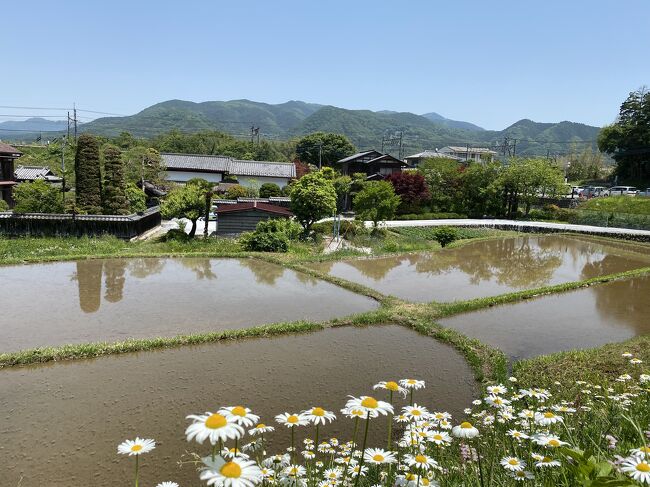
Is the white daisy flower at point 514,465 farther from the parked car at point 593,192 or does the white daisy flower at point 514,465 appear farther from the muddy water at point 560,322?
the parked car at point 593,192

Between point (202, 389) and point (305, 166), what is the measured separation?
49.1 m

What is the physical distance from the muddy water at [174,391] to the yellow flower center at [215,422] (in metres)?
3.93

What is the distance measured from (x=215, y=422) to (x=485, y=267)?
64.1 feet

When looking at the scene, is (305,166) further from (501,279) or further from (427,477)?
(427,477)

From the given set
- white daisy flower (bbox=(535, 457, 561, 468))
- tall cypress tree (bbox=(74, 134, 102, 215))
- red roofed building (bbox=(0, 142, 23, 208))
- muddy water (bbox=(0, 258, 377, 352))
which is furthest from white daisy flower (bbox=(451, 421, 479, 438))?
red roofed building (bbox=(0, 142, 23, 208))

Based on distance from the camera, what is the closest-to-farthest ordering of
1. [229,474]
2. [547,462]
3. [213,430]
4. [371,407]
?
[229,474] < [213,430] < [371,407] < [547,462]

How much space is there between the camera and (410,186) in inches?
1380

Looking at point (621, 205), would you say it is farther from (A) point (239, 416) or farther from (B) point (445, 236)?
(A) point (239, 416)

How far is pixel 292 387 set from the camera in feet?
25.8

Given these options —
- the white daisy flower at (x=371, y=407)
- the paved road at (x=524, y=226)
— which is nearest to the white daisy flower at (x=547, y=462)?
the white daisy flower at (x=371, y=407)

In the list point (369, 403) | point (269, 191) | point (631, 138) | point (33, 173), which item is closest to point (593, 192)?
point (631, 138)

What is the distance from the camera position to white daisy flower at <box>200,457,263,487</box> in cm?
182

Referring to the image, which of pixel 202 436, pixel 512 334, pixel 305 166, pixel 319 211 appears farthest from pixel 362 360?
pixel 305 166

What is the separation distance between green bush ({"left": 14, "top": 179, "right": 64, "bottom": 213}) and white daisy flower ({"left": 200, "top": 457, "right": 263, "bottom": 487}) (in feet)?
84.5
